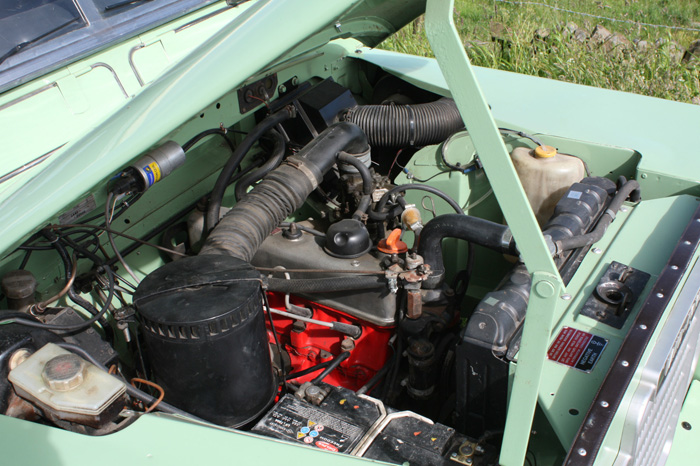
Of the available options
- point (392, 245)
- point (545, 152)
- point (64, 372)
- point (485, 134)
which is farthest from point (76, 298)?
point (545, 152)

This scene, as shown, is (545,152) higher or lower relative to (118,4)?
lower

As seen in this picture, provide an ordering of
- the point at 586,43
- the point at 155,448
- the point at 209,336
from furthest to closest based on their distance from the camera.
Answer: the point at 586,43, the point at 209,336, the point at 155,448

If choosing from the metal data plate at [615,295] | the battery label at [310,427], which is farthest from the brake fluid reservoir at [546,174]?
the battery label at [310,427]

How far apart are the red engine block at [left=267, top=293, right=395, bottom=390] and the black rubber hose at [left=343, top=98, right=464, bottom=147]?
2.25 feet

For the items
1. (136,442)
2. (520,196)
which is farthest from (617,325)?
(136,442)

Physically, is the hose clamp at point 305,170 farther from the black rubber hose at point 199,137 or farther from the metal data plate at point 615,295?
the metal data plate at point 615,295

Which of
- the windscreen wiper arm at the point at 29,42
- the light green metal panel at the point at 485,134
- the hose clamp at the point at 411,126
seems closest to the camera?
the light green metal panel at the point at 485,134

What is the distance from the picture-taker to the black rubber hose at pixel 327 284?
155cm

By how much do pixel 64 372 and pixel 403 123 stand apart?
138 cm

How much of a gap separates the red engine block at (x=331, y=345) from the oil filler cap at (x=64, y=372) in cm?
74

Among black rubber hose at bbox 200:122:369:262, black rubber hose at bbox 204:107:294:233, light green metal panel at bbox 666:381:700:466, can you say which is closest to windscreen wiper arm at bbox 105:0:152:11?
black rubber hose at bbox 204:107:294:233

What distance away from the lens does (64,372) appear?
1.04 metres

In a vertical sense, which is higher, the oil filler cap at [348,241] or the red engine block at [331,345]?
the oil filler cap at [348,241]

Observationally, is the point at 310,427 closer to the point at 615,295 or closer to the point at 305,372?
the point at 305,372
